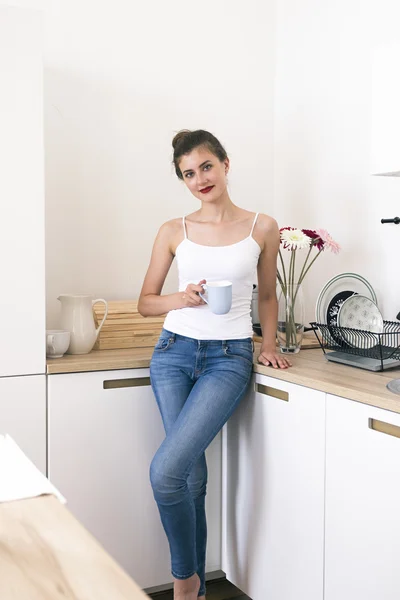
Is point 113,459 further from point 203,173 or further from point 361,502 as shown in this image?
point 203,173

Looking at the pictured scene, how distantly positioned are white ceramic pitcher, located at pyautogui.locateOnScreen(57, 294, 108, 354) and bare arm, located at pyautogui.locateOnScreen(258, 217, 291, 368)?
60 centimetres

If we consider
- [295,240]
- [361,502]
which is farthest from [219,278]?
[361,502]

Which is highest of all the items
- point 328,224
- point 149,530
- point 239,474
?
point 328,224

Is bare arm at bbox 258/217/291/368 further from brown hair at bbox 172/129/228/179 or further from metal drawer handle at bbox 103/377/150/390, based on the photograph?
metal drawer handle at bbox 103/377/150/390

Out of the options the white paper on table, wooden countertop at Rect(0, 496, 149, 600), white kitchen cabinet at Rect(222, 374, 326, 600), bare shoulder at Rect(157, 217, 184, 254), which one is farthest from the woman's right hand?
wooden countertop at Rect(0, 496, 149, 600)

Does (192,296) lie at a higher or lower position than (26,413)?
higher

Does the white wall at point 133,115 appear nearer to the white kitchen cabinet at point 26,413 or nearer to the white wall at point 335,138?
the white wall at point 335,138

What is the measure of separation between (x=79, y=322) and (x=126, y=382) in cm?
27

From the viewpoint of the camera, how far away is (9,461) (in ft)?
3.59

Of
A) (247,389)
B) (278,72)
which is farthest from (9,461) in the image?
(278,72)

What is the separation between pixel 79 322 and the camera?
2412mm

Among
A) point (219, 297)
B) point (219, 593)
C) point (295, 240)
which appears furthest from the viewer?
point (219, 593)

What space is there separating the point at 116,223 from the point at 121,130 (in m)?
0.38

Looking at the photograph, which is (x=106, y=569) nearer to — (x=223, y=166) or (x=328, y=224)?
(x=223, y=166)
